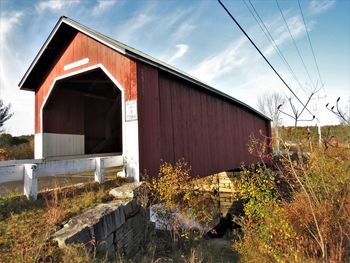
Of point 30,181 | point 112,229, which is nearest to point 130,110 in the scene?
point 30,181

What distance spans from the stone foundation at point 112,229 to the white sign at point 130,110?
1.69 m

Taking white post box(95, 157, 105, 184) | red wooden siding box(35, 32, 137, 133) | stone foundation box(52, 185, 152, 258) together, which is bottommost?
stone foundation box(52, 185, 152, 258)

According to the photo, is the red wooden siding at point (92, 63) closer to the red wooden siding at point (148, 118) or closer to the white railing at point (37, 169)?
the red wooden siding at point (148, 118)

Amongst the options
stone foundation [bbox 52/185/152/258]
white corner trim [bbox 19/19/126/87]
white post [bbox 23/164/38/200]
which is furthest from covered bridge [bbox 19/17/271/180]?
white post [bbox 23/164/38/200]

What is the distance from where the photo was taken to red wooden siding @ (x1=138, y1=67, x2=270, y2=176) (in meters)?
6.37

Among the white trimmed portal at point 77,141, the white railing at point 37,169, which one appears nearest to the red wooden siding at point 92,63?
the white trimmed portal at point 77,141

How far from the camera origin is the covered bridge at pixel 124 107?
6223 mm

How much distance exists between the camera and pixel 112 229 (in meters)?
4.00

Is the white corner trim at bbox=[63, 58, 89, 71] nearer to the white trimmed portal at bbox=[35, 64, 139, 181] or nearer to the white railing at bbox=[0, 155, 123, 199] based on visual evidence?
the white trimmed portal at bbox=[35, 64, 139, 181]

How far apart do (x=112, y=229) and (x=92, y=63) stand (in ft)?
15.6

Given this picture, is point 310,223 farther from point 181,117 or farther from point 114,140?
point 114,140

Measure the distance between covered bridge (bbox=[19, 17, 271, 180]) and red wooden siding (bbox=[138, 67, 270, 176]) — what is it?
25 millimetres

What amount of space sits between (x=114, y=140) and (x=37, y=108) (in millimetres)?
4666

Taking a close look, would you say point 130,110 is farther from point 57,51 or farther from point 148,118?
point 57,51
